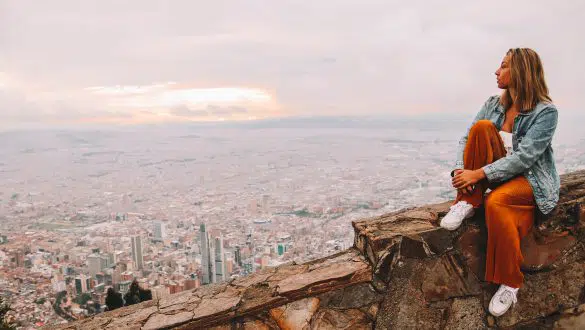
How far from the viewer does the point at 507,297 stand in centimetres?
234

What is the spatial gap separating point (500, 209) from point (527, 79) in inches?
31.8

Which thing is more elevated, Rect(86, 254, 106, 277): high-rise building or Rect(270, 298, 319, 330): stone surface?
Rect(270, 298, 319, 330): stone surface

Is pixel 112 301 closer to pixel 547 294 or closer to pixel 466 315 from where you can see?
pixel 466 315

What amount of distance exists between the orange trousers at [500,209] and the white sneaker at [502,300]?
0.15ft

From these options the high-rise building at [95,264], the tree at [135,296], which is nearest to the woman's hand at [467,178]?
the tree at [135,296]

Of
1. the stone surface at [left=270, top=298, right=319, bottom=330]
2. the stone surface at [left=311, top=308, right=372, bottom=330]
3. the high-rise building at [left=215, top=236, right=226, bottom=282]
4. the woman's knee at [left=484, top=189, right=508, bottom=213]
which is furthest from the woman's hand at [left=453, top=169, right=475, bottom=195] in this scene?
the high-rise building at [left=215, top=236, right=226, bottom=282]

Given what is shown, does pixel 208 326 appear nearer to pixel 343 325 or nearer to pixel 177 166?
pixel 343 325

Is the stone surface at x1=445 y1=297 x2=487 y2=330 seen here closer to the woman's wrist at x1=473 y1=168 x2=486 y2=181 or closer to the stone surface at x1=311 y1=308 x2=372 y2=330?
the stone surface at x1=311 y1=308 x2=372 y2=330

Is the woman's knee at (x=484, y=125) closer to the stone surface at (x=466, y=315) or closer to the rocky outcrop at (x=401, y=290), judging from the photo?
the rocky outcrop at (x=401, y=290)

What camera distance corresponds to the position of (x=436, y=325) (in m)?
2.39

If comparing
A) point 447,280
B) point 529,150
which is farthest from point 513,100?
point 447,280

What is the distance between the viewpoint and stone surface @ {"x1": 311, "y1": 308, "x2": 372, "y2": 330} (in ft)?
7.53

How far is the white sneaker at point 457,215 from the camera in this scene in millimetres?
2357

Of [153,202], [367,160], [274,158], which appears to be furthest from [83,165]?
[367,160]
